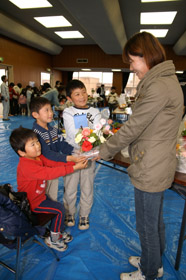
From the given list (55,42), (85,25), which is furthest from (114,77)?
(85,25)

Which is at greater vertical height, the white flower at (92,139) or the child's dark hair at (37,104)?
the child's dark hair at (37,104)

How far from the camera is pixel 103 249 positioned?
5.36 feet

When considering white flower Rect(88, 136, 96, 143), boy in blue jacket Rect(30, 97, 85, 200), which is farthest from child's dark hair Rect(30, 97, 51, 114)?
white flower Rect(88, 136, 96, 143)

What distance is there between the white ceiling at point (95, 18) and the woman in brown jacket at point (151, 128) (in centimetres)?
488

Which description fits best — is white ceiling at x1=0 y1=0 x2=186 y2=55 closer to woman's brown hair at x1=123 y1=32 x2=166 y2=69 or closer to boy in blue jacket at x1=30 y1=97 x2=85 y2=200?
boy in blue jacket at x1=30 y1=97 x2=85 y2=200

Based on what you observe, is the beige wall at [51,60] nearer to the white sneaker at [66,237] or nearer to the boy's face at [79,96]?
the boy's face at [79,96]

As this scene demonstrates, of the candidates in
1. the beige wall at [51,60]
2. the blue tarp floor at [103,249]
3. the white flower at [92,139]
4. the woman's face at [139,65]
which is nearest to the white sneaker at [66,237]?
the blue tarp floor at [103,249]

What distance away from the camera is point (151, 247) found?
117 centimetres

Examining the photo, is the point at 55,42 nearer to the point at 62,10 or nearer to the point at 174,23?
the point at 62,10

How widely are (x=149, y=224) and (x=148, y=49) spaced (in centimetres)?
94

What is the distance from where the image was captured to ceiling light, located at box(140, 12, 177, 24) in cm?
684

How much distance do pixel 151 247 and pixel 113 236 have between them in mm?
664

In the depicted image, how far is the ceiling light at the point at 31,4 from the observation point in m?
6.34

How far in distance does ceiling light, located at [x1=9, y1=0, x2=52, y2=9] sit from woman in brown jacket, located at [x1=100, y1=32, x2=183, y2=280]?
6.75 m
